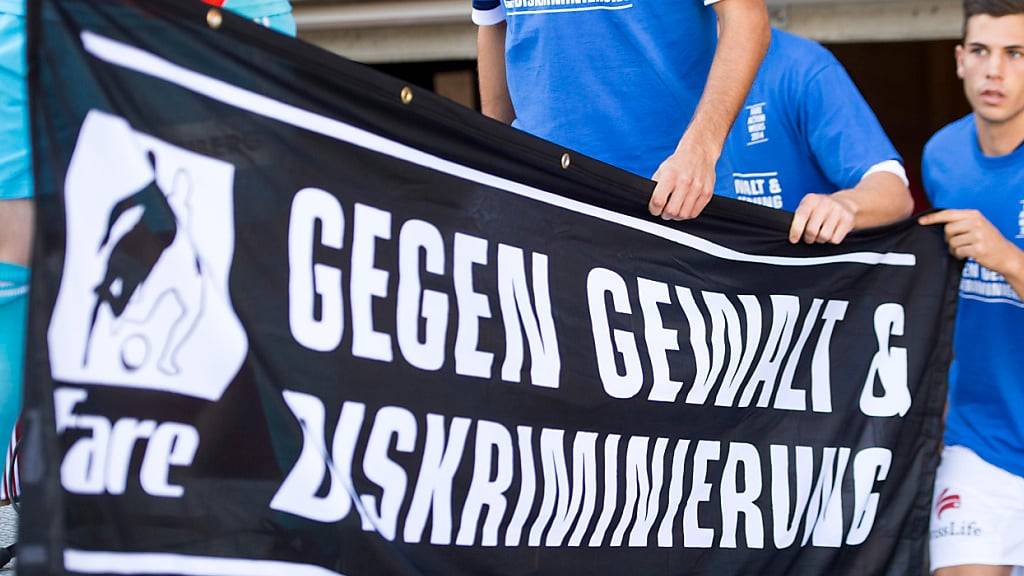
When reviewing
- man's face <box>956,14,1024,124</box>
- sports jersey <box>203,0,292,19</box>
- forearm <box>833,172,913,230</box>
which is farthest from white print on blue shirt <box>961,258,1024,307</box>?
sports jersey <box>203,0,292,19</box>

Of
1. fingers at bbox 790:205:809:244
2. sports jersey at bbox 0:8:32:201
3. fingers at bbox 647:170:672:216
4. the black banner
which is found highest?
sports jersey at bbox 0:8:32:201

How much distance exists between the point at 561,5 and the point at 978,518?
5.26ft

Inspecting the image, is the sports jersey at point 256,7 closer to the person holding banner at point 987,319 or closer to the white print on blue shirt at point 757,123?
the person holding banner at point 987,319

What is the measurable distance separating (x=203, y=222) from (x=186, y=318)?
14 cm

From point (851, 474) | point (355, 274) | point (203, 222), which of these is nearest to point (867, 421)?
point (851, 474)

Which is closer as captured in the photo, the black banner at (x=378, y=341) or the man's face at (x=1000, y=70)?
the black banner at (x=378, y=341)

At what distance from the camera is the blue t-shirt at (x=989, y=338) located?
10.5ft

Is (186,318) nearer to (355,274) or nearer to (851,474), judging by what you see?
(355,274)

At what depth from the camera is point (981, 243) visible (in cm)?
304

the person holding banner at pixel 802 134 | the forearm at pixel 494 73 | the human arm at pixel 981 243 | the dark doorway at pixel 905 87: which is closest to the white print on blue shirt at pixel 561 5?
the forearm at pixel 494 73

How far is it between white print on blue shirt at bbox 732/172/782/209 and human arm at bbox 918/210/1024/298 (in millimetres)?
871

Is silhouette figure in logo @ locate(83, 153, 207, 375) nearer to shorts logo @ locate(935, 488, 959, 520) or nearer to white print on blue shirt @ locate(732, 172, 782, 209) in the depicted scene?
shorts logo @ locate(935, 488, 959, 520)

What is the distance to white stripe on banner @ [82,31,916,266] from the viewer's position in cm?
172

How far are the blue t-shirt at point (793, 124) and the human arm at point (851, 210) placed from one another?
49cm
